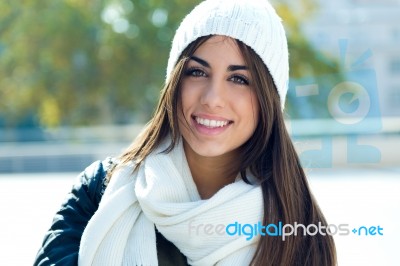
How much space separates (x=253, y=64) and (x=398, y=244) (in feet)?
12.7

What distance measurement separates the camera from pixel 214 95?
182 centimetres

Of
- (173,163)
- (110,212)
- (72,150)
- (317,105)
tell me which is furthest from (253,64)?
(317,105)

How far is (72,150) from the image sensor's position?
46.6ft

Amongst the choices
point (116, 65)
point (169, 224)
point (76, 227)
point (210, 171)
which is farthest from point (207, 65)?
point (116, 65)

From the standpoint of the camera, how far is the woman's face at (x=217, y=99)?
6.00 ft

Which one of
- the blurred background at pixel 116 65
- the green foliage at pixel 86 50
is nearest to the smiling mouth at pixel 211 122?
the blurred background at pixel 116 65

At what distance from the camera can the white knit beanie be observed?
71.8 inches

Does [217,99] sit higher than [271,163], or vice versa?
[217,99]

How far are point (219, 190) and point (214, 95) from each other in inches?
10.9

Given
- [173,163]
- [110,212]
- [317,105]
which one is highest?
[317,105]

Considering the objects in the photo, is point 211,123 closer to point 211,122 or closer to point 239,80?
point 211,122

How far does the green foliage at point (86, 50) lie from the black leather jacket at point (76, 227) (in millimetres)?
14779

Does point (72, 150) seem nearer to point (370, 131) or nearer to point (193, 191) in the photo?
point (370, 131)

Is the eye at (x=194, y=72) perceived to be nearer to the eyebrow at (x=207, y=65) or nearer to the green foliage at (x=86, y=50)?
the eyebrow at (x=207, y=65)
